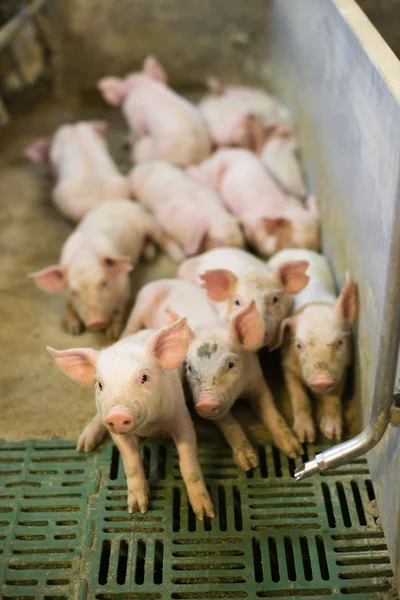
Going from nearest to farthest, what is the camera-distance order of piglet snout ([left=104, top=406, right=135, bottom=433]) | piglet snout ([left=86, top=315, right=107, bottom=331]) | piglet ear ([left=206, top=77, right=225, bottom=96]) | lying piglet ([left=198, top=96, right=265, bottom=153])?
piglet snout ([left=104, top=406, right=135, bottom=433]) < piglet snout ([left=86, top=315, right=107, bottom=331]) < lying piglet ([left=198, top=96, right=265, bottom=153]) < piglet ear ([left=206, top=77, right=225, bottom=96])

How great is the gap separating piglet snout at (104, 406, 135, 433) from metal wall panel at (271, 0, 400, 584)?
76 cm

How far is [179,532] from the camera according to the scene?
2.42 meters

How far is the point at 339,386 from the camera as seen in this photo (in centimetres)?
291

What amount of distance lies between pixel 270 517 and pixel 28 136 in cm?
394

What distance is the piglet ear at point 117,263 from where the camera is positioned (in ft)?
11.3

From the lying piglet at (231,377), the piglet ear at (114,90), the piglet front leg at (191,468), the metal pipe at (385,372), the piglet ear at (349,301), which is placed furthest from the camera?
the piglet ear at (114,90)

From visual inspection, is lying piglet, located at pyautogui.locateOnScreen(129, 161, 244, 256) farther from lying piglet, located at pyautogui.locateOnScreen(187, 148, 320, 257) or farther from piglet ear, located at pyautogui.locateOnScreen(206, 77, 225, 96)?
piglet ear, located at pyautogui.locateOnScreen(206, 77, 225, 96)

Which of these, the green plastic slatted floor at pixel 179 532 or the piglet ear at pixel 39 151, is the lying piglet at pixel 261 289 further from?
the piglet ear at pixel 39 151

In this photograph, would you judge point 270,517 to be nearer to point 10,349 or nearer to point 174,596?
point 174,596

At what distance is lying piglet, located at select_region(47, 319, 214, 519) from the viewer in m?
2.26

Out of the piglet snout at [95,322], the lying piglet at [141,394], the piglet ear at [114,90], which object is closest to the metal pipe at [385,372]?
the lying piglet at [141,394]

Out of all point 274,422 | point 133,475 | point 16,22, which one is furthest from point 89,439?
point 16,22

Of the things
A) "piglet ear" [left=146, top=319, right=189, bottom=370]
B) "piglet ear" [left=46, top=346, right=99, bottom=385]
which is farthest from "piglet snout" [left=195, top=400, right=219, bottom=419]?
"piglet ear" [left=46, top=346, right=99, bottom=385]

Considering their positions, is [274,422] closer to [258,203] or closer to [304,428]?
[304,428]
